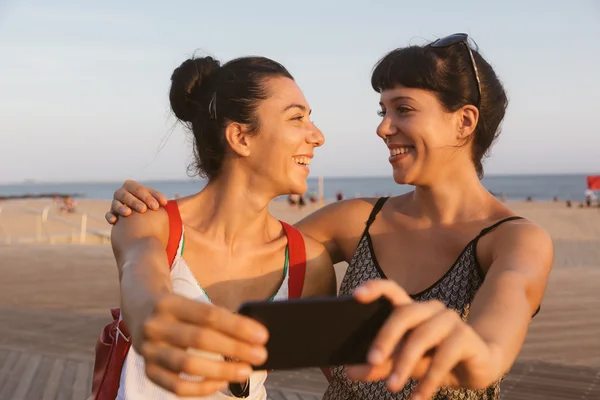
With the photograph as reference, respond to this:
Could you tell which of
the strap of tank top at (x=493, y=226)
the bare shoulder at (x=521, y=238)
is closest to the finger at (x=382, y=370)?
the bare shoulder at (x=521, y=238)

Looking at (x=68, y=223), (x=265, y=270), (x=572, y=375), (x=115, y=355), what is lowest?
(x=68, y=223)

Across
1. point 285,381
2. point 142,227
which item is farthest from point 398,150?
point 285,381

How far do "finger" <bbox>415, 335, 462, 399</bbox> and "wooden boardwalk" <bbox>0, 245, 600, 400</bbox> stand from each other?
4383 millimetres

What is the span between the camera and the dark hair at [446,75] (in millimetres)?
3010

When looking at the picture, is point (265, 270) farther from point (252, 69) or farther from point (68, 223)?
point (68, 223)

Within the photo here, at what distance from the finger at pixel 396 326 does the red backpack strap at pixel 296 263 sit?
1.84 m

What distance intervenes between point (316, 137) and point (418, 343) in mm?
2050

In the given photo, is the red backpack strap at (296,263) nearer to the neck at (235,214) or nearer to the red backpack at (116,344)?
the red backpack at (116,344)

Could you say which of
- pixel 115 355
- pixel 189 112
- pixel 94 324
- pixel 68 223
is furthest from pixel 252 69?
pixel 68 223

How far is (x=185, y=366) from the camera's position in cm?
126

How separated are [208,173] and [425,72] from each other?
1255mm

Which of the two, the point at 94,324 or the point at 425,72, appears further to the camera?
the point at 94,324

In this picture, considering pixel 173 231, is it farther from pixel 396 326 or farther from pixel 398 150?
pixel 396 326

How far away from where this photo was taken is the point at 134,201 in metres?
2.93
